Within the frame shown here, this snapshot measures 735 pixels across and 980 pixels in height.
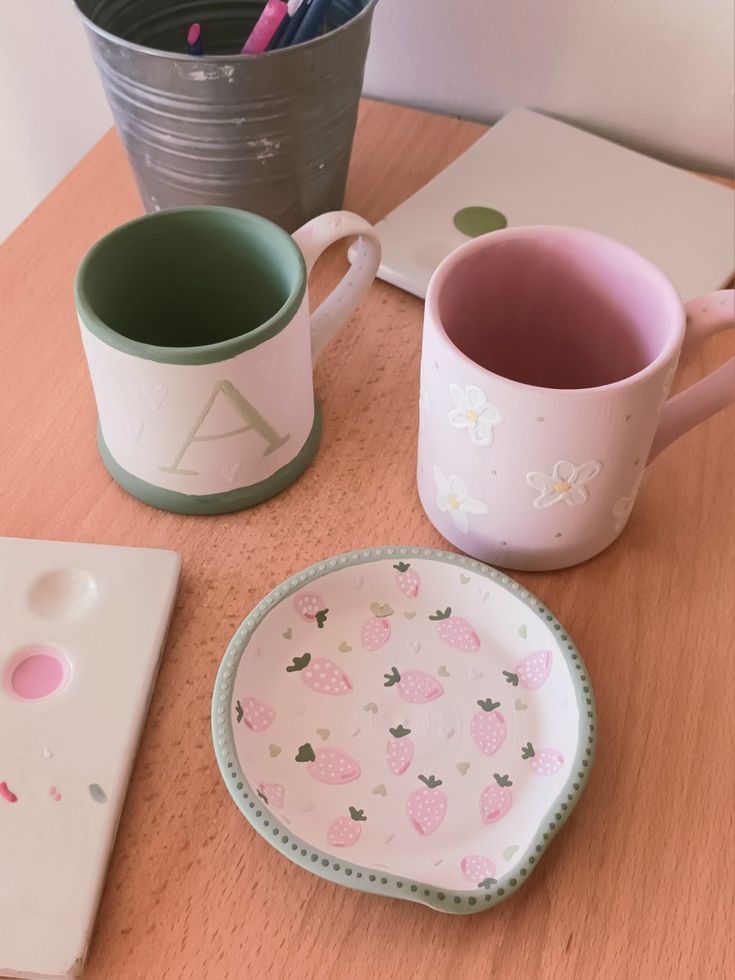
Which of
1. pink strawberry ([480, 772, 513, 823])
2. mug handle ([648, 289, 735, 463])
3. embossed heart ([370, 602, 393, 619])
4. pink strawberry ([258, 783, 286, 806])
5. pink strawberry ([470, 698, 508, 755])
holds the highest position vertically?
mug handle ([648, 289, 735, 463])

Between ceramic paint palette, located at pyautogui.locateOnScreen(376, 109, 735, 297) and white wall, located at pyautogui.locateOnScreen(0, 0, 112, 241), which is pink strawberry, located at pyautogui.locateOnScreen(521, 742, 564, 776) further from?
white wall, located at pyautogui.locateOnScreen(0, 0, 112, 241)

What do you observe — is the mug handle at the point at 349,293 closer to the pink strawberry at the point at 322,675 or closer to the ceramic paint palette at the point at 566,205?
the ceramic paint palette at the point at 566,205

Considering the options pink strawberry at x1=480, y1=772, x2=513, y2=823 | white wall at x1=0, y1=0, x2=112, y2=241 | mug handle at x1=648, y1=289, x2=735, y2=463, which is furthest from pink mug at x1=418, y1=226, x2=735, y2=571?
white wall at x1=0, y1=0, x2=112, y2=241

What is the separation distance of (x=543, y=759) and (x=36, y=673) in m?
0.20

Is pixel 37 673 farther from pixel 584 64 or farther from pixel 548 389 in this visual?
pixel 584 64

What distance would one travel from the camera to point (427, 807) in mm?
347

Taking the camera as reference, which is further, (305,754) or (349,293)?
(349,293)

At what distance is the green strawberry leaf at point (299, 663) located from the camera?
0.38m

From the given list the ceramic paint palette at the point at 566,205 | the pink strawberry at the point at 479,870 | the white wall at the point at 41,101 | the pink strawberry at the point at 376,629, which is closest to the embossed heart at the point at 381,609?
the pink strawberry at the point at 376,629

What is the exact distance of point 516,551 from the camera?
41cm

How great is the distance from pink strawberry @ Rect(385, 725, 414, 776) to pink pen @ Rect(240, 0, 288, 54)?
35 cm

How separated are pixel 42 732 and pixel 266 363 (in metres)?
0.17

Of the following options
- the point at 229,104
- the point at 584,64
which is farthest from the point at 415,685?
the point at 584,64

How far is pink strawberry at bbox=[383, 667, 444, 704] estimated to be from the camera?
0.38 metres
